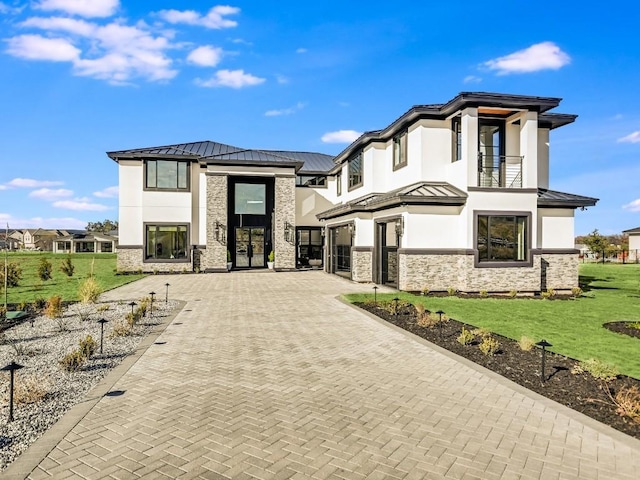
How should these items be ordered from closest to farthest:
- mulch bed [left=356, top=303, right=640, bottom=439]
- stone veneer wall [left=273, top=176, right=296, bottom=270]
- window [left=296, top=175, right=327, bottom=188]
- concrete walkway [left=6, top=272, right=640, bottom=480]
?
1. concrete walkway [left=6, top=272, right=640, bottom=480]
2. mulch bed [left=356, top=303, right=640, bottom=439]
3. stone veneer wall [left=273, top=176, right=296, bottom=270]
4. window [left=296, top=175, right=327, bottom=188]

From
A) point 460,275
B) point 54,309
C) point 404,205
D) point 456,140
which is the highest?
point 456,140

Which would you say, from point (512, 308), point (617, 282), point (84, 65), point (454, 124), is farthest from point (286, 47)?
point (617, 282)

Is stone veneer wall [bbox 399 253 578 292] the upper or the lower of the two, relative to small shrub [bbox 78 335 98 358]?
upper

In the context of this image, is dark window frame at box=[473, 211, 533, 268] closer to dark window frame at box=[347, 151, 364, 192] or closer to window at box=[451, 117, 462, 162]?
window at box=[451, 117, 462, 162]

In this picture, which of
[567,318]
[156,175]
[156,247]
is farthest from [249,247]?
[567,318]

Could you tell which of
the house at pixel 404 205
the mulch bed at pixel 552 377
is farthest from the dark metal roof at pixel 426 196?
the mulch bed at pixel 552 377

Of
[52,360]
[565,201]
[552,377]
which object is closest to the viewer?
[552,377]

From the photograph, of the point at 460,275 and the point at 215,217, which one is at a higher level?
the point at 215,217

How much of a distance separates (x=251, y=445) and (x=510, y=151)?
1687 centimetres

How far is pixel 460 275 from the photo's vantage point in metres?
16.5

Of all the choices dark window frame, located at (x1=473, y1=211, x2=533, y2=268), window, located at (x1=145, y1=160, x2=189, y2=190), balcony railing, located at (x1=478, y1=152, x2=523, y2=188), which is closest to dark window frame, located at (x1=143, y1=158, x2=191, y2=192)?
window, located at (x1=145, y1=160, x2=189, y2=190)

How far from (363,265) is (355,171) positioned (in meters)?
6.65

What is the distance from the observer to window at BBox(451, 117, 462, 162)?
17.5 meters

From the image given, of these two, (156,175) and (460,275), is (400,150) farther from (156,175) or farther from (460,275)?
(156,175)
